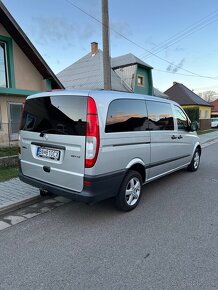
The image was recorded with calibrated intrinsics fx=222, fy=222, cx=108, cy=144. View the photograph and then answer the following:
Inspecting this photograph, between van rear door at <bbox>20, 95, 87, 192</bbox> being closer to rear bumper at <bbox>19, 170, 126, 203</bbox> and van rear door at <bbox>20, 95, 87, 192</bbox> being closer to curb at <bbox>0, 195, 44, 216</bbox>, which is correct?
rear bumper at <bbox>19, 170, 126, 203</bbox>

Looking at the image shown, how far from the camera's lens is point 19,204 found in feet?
13.3

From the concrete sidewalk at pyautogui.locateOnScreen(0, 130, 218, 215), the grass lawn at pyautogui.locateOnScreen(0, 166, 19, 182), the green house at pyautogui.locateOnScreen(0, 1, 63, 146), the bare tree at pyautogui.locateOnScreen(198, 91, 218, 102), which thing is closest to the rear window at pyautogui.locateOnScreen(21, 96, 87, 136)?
the concrete sidewalk at pyautogui.locateOnScreen(0, 130, 218, 215)

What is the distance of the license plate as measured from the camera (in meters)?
3.37

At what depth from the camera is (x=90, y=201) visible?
3135 mm

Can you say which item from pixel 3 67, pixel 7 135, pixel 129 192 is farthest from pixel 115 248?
pixel 3 67

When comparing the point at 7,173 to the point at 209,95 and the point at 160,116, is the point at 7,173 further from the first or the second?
the point at 209,95

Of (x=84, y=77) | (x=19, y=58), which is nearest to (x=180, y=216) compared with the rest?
(x=19, y=58)

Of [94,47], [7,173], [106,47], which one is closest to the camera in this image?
[7,173]

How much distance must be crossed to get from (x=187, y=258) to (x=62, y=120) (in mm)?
2474

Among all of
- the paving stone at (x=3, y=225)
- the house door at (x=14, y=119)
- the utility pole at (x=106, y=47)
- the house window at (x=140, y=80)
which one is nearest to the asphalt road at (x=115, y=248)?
the paving stone at (x=3, y=225)

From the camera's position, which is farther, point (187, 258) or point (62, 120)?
point (62, 120)

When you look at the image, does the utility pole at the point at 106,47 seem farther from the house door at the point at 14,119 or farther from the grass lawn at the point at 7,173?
the house door at the point at 14,119

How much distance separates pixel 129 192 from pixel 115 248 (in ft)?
3.81

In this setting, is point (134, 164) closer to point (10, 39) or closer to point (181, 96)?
point (10, 39)
